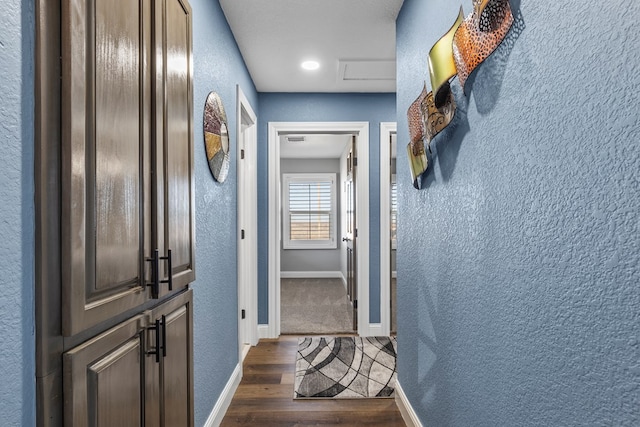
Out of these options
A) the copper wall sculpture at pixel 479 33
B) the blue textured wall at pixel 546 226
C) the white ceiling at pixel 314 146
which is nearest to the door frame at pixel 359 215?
the white ceiling at pixel 314 146

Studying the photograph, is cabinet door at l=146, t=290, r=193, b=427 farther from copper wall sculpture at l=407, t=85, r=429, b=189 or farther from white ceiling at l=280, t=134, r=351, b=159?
white ceiling at l=280, t=134, r=351, b=159

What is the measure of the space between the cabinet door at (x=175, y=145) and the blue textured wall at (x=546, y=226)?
97 cm

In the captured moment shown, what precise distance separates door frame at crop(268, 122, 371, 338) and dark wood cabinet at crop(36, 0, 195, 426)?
230 centimetres

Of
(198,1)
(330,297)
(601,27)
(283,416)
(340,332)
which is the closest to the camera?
(601,27)

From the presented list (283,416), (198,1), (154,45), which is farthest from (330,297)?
(154,45)

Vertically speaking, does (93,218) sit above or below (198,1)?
below

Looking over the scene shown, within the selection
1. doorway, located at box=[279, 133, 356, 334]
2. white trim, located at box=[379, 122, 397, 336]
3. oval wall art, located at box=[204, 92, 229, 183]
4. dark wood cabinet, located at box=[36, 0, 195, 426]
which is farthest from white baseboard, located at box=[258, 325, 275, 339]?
doorway, located at box=[279, 133, 356, 334]

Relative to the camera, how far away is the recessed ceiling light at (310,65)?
2.99 meters

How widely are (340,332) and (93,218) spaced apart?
3.30 meters

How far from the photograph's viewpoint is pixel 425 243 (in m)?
1.81

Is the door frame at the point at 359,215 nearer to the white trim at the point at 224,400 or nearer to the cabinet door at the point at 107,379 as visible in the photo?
the white trim at the point at 224,400

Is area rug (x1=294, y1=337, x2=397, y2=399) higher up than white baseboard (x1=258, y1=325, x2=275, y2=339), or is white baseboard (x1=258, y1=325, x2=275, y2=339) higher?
white baseboard (x1=258, y1=325, x2=275, y2=339)

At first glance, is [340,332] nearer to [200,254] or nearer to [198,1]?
[200,254]

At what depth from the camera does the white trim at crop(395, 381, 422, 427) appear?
6.55ft
